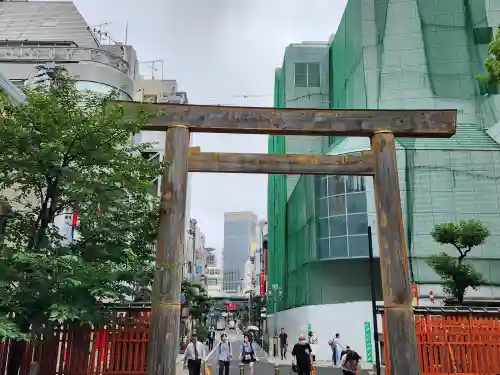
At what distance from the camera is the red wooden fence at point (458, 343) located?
10.3 m

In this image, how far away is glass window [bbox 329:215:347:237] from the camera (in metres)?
31.9

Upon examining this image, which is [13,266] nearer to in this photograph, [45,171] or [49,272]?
[49,272]

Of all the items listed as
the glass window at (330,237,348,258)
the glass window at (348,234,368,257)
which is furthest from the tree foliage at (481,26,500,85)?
the glass window at (330,237,348,258)

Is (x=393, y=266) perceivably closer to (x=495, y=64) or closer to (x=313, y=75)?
(x=495, y=64)

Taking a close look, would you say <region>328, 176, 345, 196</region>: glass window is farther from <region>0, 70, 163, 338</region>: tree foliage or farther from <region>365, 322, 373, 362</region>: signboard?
<region>0, 70, 163, 338</region>: tree foliage

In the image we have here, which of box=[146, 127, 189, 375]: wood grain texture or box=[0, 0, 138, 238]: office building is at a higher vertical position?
box=[0, 0, 138, 238]: office building

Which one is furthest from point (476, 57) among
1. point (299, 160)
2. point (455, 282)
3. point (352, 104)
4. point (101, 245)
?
point (101, 245)

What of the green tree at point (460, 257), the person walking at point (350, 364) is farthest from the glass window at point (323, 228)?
the person walking at point (350, 364)

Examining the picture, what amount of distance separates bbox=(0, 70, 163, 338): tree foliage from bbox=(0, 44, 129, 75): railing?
23015 mm

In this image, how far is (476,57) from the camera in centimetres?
3422

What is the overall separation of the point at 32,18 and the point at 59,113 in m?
37.2

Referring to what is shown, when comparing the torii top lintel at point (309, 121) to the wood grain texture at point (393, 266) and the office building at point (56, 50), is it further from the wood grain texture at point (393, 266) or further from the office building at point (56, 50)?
the office building at point (56, 50)

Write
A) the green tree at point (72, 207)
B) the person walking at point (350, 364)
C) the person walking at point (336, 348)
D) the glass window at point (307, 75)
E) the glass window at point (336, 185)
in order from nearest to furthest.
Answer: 1. the green tree at point (72, 207)
2. the person walking at point (350, 364)
3. the person walking at point (336, 348)
4. the glass window at point (336, 185)
5. the glass window at point (307, 75)

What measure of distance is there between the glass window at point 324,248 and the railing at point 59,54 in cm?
1806
